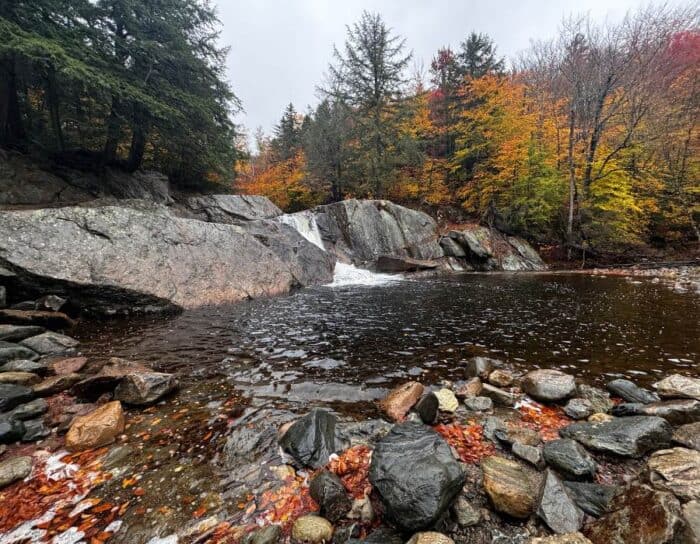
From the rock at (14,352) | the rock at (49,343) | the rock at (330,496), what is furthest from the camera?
the rock at (49,343)

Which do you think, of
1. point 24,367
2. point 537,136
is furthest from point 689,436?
point 537,136

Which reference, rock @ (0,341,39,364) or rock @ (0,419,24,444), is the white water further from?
rock @ (0,419,24,444)

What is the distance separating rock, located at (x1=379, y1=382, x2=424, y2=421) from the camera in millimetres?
3869

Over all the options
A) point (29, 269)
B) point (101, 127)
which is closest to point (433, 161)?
point (101, 127)

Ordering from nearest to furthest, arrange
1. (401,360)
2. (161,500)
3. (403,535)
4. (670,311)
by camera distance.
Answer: (403,535) < (161,500) < (401,360) < (670,311)

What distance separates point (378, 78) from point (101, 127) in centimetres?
1897

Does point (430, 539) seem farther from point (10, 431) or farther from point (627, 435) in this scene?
point (10, 431)

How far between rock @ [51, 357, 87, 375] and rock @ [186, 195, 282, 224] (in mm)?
13702

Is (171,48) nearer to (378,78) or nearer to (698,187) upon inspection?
(378,78)

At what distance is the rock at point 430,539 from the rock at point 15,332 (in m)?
7.92

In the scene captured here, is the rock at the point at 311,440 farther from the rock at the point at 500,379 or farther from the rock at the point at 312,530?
the rock at the point at 500,379

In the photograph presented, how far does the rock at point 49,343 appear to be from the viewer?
5629 millimetres

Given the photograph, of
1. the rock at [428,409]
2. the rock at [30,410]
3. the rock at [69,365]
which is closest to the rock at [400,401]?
the rock at [428,409]

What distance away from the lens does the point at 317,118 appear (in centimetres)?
2620
